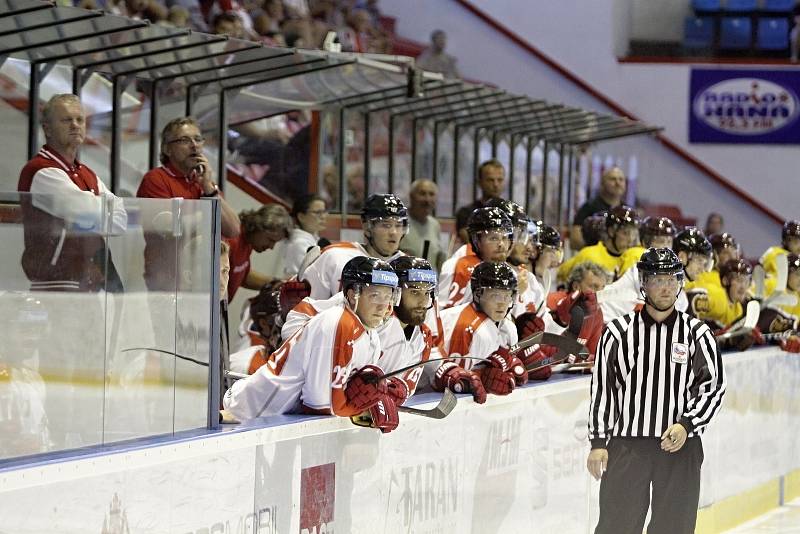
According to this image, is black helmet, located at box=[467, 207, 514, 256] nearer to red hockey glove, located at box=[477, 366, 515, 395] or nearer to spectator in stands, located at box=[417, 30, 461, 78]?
red hockey glove, located at box=[477, 366, 515, 395]

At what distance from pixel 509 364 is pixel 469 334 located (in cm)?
21

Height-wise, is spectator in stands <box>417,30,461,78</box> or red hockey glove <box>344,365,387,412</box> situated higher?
spectator in stands <box>417,30,461,78</box>

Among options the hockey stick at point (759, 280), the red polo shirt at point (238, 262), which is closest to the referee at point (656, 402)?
the red polo shirt at point (238, 262)

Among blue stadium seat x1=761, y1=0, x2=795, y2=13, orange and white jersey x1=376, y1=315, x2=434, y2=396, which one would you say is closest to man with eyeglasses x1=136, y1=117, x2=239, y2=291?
orange and white jersey x1=376, y1=315, x2=434, y2=396

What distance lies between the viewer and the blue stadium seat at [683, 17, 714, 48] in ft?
59.5

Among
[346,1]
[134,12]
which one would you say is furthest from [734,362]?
[346,1]

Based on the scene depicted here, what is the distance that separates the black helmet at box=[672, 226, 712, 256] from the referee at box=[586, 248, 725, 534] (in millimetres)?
2196

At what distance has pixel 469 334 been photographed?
5.60m

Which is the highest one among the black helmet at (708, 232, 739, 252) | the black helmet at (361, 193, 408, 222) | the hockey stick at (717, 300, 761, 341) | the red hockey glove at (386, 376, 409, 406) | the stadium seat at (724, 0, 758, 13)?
the stadium seat at (724, 0, 758, 13)

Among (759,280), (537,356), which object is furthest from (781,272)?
(537,356)

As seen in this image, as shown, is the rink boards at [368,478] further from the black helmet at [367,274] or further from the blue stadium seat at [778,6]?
the blue stadium seat at [778,6]

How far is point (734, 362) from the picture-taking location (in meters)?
7.57

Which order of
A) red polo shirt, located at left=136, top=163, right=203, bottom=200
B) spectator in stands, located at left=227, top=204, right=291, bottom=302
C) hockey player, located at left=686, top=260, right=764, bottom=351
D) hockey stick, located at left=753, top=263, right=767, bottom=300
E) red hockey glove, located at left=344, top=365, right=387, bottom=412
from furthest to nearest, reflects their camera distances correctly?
1. hockey stick, located at left=753, top=263, right=767, bottom=300
2. hockey player, located at left=686, top=260, right=764, bottom=351
3. spectator in stands, located at left=227, top=204, right=291, bottom=302
4. red polo shirt, located at left=136, top=163, right=203, bottom=200
5. red hockey glove, located at left=344, top=365, right=387, bottom=412

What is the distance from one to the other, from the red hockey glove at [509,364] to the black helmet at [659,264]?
638mm
